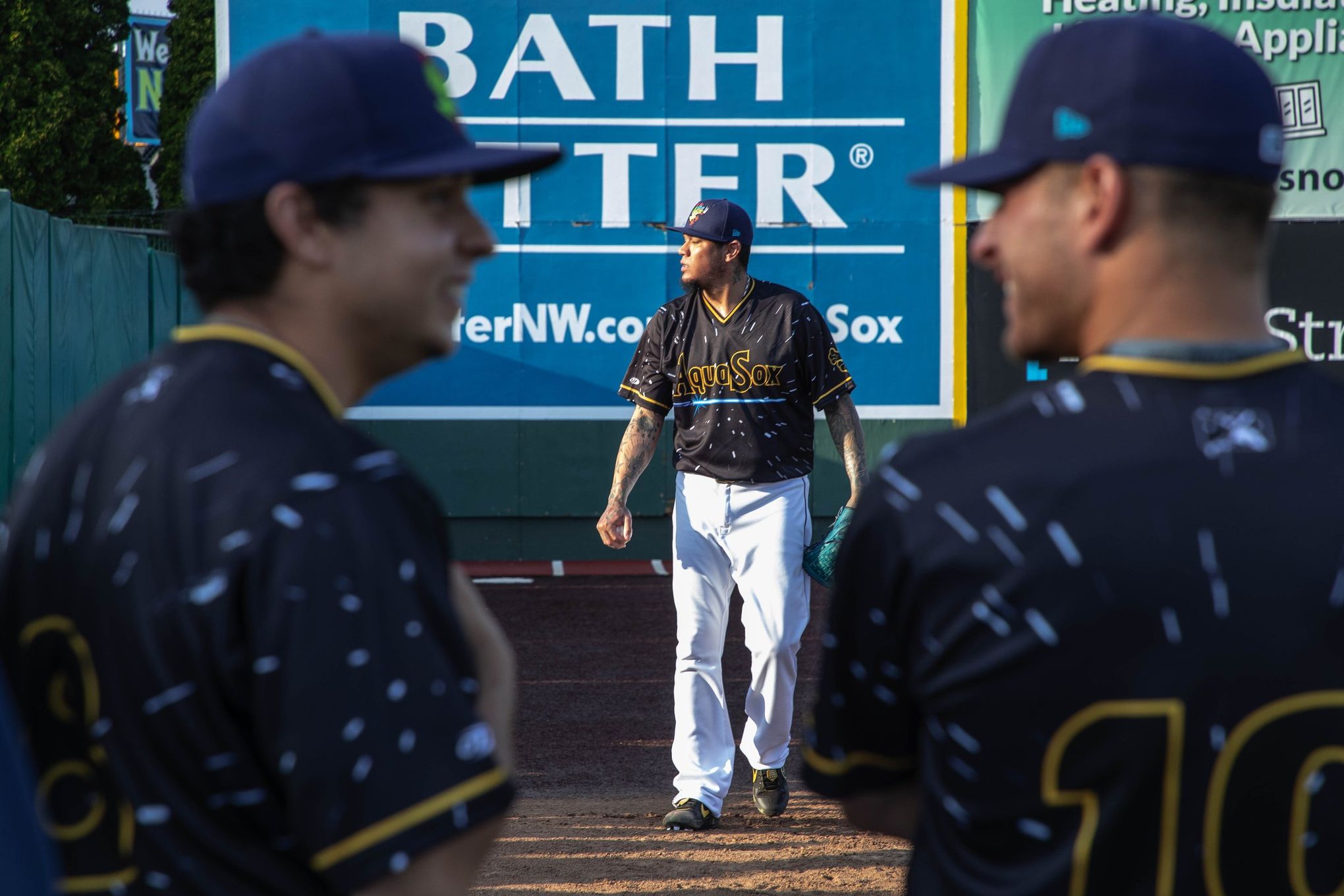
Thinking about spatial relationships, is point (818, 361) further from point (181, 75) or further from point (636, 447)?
point (181, 75)

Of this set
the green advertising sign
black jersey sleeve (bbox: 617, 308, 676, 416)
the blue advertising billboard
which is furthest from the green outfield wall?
black jersey sleeve (bbox: 617, 308, 676, 416)

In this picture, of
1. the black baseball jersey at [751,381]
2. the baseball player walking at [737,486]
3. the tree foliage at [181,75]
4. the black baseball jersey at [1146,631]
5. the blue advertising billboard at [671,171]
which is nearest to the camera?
the black baseball jersey at [1146,631]

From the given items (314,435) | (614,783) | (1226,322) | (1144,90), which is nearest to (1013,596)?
(1226,322)

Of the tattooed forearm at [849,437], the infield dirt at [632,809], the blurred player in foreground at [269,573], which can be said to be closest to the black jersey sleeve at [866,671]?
the blurred player in foreground at [269,573]

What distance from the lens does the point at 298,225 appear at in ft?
4.51

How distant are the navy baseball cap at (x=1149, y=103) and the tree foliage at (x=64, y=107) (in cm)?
2229

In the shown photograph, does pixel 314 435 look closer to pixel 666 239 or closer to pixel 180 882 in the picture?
pixel 180 882

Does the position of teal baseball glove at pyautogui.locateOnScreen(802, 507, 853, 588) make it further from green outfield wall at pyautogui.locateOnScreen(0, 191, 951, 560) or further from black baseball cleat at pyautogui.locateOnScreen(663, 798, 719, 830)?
green outfield wall at pyautogui.locateOnScreen(0, 191, 951, 560)

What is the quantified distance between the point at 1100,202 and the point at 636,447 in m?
4.53

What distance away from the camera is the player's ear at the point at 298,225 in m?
1.36

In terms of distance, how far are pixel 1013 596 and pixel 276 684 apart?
0.66 meters

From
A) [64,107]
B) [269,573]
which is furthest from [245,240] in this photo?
[64,107]

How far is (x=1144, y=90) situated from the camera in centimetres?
140

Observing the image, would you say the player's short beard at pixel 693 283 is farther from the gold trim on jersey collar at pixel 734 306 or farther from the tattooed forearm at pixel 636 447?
the tattooed forearm at pixel 636 447
